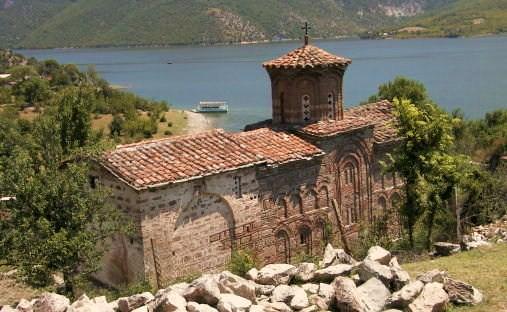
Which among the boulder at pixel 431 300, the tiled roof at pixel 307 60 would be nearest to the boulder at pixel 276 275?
the boulder at pixel 431 300

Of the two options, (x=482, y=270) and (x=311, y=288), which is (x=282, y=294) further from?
(x=482, y=270)

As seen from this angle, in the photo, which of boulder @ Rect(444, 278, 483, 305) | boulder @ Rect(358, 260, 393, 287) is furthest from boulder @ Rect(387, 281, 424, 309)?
boulder @ Rect(444, 278, 483, 305)

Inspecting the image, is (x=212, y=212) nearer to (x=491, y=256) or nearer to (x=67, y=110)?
(x=491, y=256)

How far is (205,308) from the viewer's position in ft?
27.4

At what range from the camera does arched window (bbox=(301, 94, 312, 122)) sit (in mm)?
19203

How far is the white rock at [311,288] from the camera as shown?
970 cm

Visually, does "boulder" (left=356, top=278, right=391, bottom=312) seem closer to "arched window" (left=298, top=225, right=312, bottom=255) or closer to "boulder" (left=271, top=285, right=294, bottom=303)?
"boulder" (left=271, top=285, right=294, bottom=303)

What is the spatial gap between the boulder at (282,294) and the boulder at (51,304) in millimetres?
3154

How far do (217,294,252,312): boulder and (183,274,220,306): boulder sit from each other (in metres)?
0.12

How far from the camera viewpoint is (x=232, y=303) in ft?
28.3

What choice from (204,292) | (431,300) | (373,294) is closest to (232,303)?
(204,292)

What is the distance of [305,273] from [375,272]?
1363mm

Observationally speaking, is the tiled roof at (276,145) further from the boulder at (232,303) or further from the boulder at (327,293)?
the boulder at (232,303)

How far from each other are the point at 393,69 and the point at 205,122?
5038 centimetres
